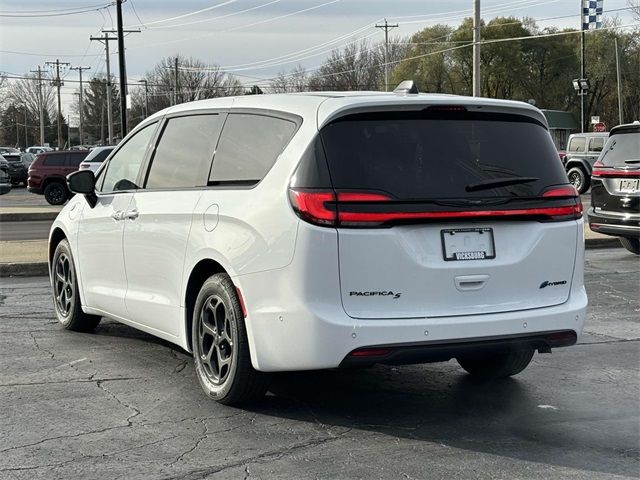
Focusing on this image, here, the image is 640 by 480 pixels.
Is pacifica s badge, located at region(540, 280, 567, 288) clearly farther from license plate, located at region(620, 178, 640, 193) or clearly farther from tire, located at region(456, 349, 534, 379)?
license plate, located at region(620, 178, 640, 193)

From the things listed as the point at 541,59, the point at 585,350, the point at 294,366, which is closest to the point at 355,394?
the point at 294,366

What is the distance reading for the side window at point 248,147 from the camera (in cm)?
498

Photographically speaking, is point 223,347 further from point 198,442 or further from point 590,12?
point 590,12

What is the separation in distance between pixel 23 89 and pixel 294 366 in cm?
13792

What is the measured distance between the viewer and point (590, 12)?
50.4 metres

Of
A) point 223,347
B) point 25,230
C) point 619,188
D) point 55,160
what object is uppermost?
point 55,160

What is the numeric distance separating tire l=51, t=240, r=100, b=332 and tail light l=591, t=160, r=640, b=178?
25.9ft

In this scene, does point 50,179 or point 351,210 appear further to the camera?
point 50,179

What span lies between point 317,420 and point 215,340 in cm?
76

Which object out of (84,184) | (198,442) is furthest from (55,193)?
(198,442)

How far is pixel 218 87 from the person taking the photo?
308ft

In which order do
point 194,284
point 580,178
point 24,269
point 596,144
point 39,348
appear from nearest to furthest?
1. point 194,284
2. point 39,348
3. point 24,269
4. point 596,144
5. point 580,178

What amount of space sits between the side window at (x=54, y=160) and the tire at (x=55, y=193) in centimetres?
64

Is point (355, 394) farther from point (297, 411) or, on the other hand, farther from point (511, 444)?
point (511, 444)
